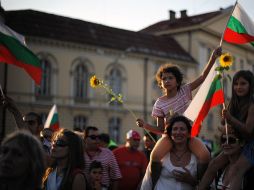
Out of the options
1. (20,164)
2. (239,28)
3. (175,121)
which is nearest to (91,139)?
(175,121)

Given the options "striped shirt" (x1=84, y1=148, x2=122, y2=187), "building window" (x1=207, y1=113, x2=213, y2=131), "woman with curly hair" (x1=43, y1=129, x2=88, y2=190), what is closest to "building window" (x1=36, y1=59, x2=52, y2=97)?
"building window" (x1=207, y1=113, x2=213, y2=131)

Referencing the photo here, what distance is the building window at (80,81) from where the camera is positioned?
35.2 meters

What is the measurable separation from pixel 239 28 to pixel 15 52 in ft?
10.8

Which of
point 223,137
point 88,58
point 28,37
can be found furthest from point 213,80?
point 88,58

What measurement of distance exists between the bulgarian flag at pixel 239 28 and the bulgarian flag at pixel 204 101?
52 centimetres

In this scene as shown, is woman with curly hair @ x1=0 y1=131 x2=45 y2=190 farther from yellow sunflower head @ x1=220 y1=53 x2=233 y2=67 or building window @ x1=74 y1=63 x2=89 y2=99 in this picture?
building window @ x1=74 y1=63 x2=89 y2=99

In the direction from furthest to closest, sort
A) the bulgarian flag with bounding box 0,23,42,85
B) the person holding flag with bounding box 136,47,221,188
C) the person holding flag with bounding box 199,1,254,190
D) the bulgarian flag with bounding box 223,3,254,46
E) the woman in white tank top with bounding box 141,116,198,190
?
the bulgarian flag with bounding box 0,23,42,85 < the bulgarian flag with bounding box 223,3,254,46 < the person holding flag with bounding box 136,47,221,188 < the woman in white tank top with bounding box 141,116,198,190 < the person holding flag with bounding box 199,1,254,190

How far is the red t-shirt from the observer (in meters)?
8.22

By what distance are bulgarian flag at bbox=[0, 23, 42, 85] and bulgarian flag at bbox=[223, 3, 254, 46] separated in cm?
301

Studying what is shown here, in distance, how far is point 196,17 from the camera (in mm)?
49969

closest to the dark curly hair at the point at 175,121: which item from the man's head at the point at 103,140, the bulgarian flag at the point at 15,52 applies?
the man's head at the point at 103,140

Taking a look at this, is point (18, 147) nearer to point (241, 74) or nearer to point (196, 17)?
point (241, 74)

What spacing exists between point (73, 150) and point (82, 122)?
103 ft

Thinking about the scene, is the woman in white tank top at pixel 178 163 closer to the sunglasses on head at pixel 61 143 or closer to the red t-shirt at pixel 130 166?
the sunglasses on head at pixel 61 143
